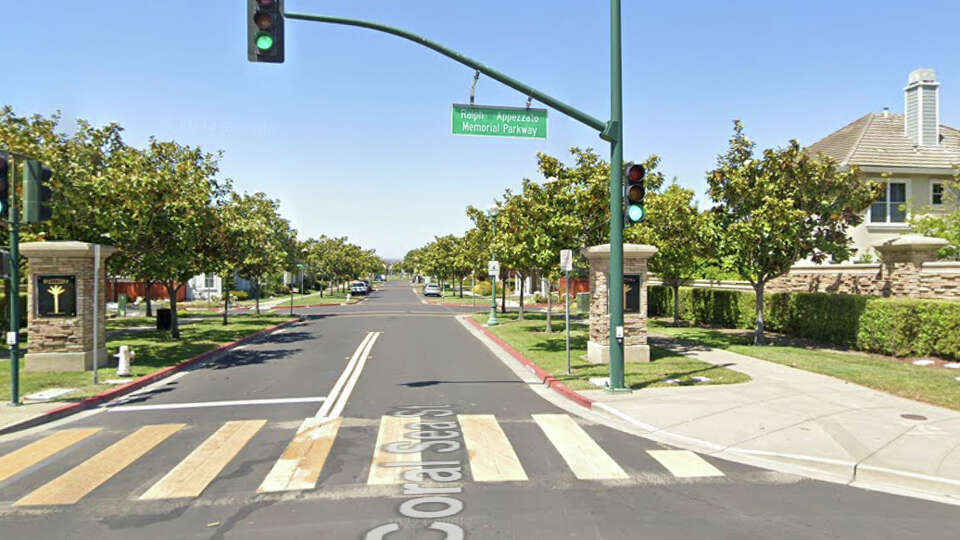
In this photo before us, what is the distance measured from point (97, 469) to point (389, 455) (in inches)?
135

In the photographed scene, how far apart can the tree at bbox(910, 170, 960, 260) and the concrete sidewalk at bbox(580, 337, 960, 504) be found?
11.1 m

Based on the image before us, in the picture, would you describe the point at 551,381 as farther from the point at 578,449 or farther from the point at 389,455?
the point at 389,455

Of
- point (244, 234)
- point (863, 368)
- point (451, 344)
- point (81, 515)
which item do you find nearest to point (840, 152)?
point (863, 368)

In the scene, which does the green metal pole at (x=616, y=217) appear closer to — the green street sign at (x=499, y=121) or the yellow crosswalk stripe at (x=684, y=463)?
the green street sign at (x=499, y=121)

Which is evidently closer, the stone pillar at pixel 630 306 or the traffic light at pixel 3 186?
the traffic light at pixel 3 186

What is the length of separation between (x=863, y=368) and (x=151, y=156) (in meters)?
22.1

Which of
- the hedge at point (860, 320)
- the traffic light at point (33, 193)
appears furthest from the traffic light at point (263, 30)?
the hedge at point (860, 320)

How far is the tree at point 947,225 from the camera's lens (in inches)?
767

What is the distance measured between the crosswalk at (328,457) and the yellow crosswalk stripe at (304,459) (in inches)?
0.5

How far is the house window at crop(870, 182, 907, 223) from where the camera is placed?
26011 mm

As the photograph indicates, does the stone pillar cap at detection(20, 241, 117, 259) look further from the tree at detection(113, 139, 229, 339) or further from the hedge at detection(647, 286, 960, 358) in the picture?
the hedge at detection(647, 286, 960, 358)

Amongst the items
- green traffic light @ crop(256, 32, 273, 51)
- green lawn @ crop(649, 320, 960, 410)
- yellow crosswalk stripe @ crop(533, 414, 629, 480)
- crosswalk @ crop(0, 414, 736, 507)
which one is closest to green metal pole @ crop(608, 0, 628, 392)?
yellow crosswalk stripe @ crop(533, 414, 629, 480)

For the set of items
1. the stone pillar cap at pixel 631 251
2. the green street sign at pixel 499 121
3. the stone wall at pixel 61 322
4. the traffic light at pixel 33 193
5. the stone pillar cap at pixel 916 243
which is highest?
the green street sign at pixel 499 121

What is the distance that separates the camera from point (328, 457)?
Answer: 756 centimetres
